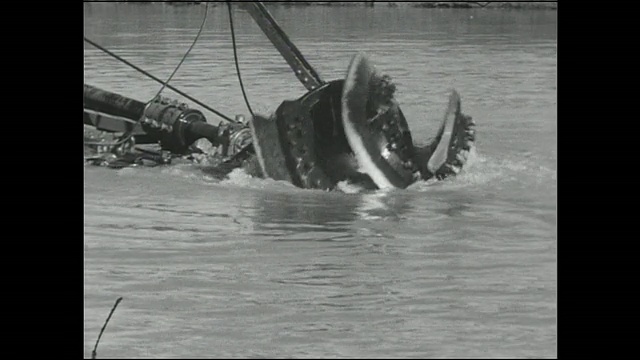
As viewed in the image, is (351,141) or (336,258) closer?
(336,258)

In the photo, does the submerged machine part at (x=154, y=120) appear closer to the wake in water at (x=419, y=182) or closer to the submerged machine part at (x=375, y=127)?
the wake in water at (x=419, y=182)

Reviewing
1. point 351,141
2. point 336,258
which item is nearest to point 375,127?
point 351,141

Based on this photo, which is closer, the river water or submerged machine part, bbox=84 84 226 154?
the river water

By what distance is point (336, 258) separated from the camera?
32.4 feet

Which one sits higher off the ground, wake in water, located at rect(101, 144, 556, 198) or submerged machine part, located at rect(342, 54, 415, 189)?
submerged machine part, located at rect(342, 54, 415, 189)

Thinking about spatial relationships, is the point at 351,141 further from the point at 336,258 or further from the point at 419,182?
the point at 336,258

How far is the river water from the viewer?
24.5 feet

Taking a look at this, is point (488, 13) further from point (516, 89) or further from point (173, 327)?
point (173, 327)

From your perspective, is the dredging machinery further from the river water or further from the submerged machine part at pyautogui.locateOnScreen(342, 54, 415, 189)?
the river water

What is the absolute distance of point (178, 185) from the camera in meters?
13.4

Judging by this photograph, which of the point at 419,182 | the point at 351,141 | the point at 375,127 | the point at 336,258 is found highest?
the point at 375,127

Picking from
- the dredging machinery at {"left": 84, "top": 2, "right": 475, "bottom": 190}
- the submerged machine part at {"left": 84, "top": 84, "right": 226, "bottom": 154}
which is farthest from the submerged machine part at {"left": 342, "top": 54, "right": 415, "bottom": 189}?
the submerged machine part at {"left": 84, "top": 84, "right": 226, "bottom": 154}

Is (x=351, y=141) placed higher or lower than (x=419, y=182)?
higher

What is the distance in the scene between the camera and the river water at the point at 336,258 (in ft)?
24.5
